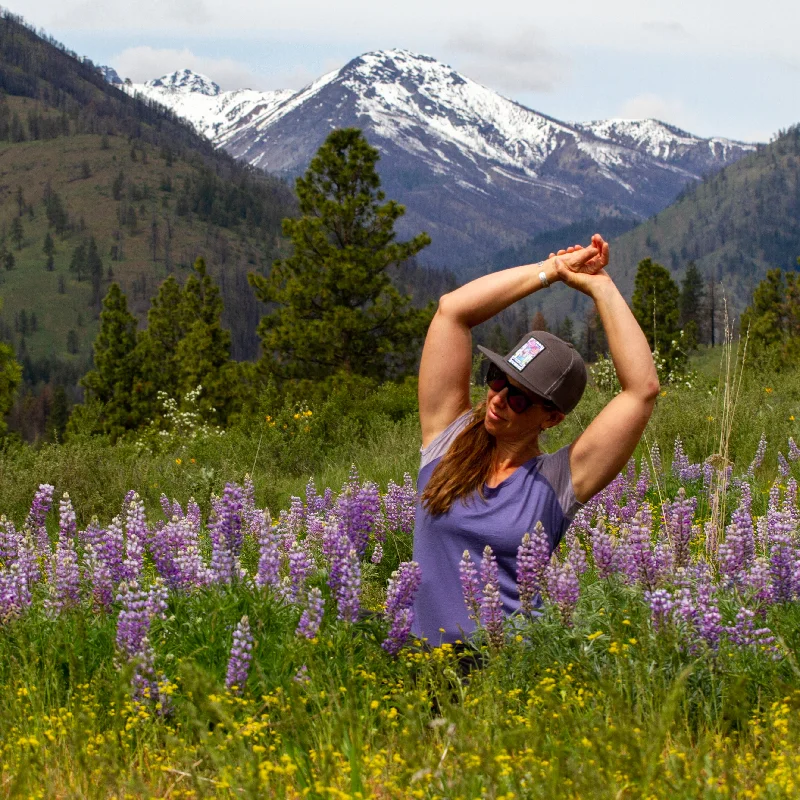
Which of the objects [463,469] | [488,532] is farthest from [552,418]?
[488,532]

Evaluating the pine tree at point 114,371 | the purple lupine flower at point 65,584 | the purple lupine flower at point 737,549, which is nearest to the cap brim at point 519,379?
the purple lupine flower at point 737,549

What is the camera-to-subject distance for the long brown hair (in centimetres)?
419

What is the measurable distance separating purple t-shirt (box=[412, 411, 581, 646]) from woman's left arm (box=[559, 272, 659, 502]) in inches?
3.3

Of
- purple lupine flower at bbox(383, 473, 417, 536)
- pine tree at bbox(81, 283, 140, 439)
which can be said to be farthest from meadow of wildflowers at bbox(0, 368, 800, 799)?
pine tree at bbox(81, 283, 140, 439)

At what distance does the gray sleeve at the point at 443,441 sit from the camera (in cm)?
448

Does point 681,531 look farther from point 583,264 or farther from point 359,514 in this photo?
point 359,514

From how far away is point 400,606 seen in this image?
13.2 feet

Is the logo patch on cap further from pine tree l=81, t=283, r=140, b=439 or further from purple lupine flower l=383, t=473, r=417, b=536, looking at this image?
pine tree l=81, t=283, r=140, b=439

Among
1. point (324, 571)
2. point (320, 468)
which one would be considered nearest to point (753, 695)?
point (324, 571)

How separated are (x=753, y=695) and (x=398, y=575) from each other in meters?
1.46

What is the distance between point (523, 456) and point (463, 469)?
31 centimetres

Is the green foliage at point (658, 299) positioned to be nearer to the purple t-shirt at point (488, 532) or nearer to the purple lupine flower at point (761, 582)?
the purple t-shirt at point (488, 532)

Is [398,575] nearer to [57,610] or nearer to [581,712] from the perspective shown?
[581,712]

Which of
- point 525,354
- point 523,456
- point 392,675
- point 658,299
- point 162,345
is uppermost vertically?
point 658,299
